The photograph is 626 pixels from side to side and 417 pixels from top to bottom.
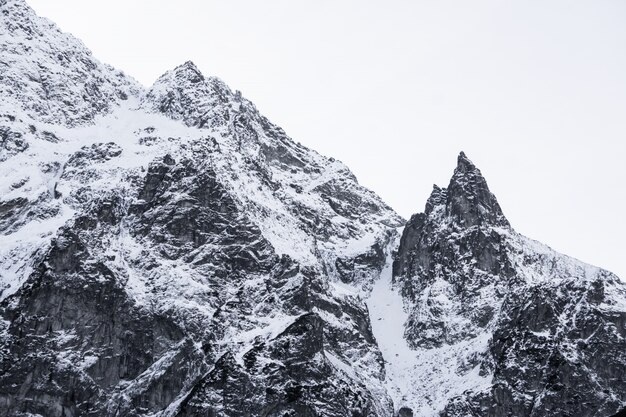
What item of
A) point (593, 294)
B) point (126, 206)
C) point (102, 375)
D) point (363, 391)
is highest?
point (593, 294)

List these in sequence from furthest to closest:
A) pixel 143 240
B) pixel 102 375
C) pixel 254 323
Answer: pixel 143 240
pixel 254 323
pixel 102 375

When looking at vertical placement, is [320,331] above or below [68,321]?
above

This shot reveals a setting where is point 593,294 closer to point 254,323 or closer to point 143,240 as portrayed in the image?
point 254,323

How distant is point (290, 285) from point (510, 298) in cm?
3837

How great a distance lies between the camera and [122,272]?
181500 mm

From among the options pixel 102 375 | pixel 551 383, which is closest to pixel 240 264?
pixel 102 375

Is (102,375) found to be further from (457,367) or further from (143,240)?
(457,367)

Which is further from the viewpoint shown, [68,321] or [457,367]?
[457,367]

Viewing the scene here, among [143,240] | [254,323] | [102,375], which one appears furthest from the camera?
[143,240]

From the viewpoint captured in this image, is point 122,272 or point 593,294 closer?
point 122,272

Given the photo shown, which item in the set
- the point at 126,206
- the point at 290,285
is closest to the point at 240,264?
the point at 290,285

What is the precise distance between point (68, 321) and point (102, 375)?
9908 millimetres

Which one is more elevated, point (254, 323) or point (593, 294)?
point (593, 294)

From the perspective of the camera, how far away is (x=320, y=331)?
583ft
